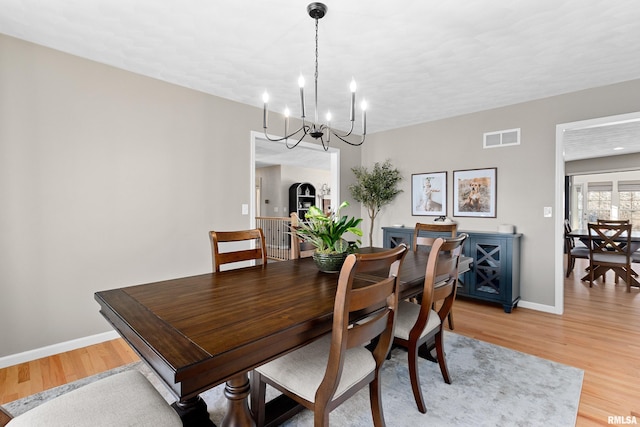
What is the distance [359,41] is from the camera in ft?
7.73

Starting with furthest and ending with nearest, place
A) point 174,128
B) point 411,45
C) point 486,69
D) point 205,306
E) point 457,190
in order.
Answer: point 457,190, point 174,128, point 486,69, point 411,45, point 205,306

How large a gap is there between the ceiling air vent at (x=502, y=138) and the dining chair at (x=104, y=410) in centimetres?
426

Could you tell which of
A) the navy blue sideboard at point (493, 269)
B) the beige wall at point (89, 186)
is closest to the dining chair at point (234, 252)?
the beige wall at point (89, 186)

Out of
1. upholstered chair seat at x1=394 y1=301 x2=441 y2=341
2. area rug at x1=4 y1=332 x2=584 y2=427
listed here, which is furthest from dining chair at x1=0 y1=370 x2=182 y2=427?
upholstered chair seat at x1=394 y1=301 x2=441 y2=341

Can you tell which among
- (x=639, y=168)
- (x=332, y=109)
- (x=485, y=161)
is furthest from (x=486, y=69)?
(x=639, y=168)

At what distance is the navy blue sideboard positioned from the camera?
3.55 meters

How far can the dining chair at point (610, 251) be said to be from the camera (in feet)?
14.4

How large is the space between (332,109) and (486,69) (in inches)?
69.4

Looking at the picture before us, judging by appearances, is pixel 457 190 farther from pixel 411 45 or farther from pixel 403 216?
pixel 411 45

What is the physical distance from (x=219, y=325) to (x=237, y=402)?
1.04ft

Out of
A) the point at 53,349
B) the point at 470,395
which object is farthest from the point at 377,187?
the point at 53,349

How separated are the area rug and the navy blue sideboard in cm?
117

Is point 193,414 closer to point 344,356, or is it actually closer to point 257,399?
point 257,399

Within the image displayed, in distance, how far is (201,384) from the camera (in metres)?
0.92
